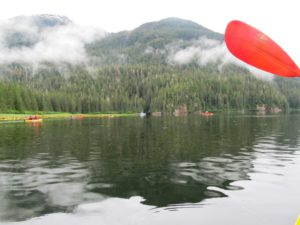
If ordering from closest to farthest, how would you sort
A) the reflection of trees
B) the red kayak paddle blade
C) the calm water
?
the red kayak paddle blade, the calm water, the reflection of trees

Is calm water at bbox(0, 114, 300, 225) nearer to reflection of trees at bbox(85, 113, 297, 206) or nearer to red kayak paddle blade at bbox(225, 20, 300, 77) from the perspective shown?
reflection of trees at bbox(85, 113, 297, 206)

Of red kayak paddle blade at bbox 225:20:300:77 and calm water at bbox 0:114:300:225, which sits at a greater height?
red kayak paddle blade at bbox 225:20:300:77

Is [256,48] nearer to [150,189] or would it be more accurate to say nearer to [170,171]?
[150,189]

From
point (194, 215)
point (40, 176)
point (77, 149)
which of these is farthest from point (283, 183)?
point (77, 149)

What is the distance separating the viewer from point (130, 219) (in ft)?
39.8

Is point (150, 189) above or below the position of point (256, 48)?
below

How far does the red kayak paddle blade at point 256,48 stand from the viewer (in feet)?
37.1

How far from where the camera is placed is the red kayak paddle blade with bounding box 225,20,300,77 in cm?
1132

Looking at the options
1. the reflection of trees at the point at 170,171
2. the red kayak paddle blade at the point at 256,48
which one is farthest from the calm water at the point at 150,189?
the red kayak paddle blade at the point at 256,48

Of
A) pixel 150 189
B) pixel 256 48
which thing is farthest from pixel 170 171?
pixel 256 48

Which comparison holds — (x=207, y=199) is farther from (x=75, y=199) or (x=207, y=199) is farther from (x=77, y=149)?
(x=77, y=149)

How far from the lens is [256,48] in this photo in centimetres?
1191

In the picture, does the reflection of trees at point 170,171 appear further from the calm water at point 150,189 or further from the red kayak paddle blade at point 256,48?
the red kayak paddle blade at point 256,48

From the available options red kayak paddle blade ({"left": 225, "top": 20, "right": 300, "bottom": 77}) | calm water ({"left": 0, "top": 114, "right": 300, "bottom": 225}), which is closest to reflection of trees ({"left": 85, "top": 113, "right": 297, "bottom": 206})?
calm water ({"left": 0, "top": 114, "right": 300, "bottom": 225})
